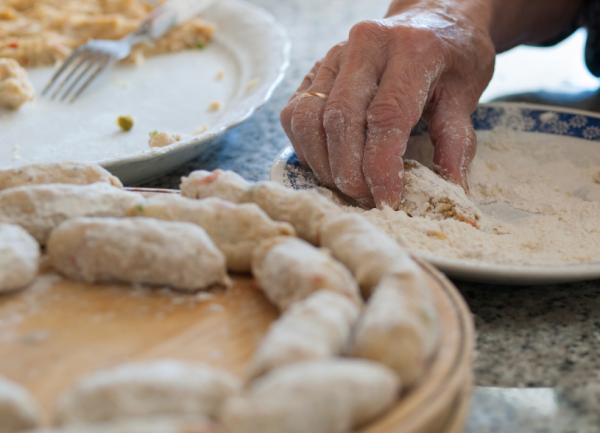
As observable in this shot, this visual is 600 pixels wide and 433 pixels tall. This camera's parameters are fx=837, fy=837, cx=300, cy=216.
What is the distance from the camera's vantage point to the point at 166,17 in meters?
2.10

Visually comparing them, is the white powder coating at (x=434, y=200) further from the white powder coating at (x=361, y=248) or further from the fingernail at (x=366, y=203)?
the white powder coating at (x=361, y=248)

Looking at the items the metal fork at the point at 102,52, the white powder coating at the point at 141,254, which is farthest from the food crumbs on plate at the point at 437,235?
the metal fork at the point at 102,52

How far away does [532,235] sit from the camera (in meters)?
1.16

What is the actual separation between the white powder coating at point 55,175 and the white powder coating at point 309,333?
0.39 metres

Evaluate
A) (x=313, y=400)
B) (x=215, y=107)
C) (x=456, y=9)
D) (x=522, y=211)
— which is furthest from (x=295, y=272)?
(x=215, y=107)

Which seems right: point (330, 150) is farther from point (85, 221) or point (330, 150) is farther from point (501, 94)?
point (501, 94)

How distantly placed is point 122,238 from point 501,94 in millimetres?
1327

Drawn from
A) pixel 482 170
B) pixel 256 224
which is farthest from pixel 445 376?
pixel 482 170

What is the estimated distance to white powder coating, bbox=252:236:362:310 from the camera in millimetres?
791

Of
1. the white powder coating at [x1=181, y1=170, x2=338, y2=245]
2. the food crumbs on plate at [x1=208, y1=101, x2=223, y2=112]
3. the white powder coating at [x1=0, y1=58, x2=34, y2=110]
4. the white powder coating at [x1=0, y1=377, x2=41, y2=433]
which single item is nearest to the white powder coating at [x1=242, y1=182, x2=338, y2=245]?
the white powder coating at [x1=181, y1=170, x2=338, y2=245]

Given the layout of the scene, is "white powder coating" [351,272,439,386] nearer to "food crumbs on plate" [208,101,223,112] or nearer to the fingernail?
the fingernail

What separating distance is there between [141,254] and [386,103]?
53 centimetres

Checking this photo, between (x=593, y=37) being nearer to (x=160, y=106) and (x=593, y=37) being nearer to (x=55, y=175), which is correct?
(x=160, y=106)

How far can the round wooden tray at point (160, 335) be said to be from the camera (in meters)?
0.70
